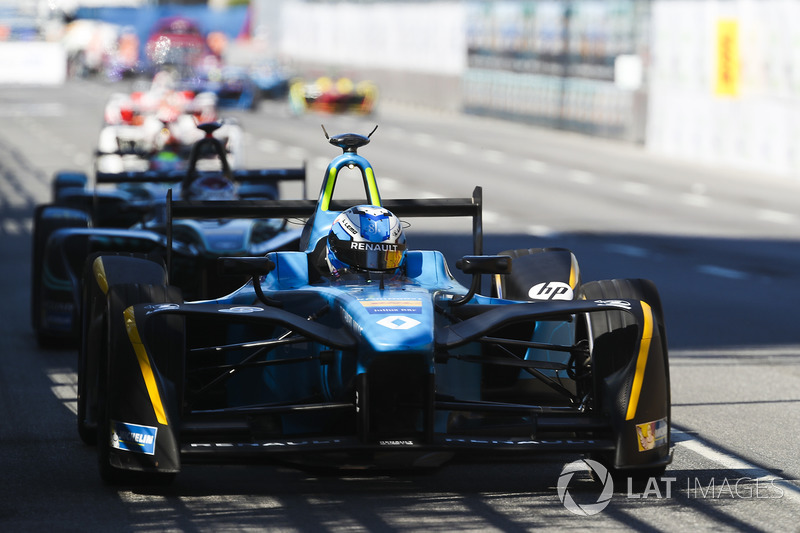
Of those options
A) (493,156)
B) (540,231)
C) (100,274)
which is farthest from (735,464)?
(493,156)

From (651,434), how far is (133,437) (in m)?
2.28

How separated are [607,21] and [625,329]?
3393 centimetres

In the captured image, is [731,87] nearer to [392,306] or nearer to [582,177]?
[582,177]

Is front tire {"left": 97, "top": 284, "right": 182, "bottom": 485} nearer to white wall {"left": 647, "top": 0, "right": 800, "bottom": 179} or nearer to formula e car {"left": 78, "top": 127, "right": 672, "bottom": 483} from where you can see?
formula e car {"left": 78, "top": 127, "right": 672, "bottom": 483}

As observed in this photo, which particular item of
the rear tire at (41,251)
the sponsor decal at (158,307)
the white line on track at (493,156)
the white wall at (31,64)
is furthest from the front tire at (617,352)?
the white wall at (31,64)

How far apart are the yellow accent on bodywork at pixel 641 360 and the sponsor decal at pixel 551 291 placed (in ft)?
5.23

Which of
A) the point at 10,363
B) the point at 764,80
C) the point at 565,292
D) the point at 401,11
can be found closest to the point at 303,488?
the point at 565,292

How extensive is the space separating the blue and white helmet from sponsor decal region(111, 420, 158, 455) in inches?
64.3

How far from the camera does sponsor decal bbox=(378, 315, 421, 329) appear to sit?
22.0 ft

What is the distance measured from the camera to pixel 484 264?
7352 millimetres

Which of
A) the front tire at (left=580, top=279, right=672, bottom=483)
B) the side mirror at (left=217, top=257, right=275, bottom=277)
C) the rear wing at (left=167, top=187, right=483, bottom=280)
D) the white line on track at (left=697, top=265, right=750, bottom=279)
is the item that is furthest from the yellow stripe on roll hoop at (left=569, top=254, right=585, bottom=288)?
the white line on track at (left=697, top=265, right=750, bottom=279)

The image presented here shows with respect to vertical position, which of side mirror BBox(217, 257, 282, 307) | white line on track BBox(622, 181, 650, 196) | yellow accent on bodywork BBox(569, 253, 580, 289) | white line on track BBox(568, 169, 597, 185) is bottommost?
white line on track BBox(568, 169, 597, 185)

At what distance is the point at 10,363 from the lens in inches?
427

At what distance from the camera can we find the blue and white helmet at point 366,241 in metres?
7.76
